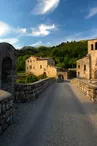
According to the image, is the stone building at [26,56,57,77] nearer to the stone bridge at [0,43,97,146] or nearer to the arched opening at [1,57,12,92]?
the arched opening at [1,57,12,92]

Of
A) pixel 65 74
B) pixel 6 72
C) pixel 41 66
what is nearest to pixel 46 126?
pixel 6 72

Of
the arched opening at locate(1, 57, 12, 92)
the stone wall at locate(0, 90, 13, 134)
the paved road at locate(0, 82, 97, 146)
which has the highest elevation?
the arched opening at locate(1, 57, 12, 92)

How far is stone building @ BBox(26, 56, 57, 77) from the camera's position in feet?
A: 221

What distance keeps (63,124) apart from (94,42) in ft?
150

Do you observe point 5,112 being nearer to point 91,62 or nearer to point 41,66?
point 91,62

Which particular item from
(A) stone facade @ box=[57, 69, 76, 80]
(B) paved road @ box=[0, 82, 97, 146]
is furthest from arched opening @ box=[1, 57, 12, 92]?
(A) stone facade @ box=[57, 69, 76, 80]

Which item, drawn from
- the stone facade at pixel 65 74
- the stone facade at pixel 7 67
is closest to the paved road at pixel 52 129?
the stone facade at pixel 7 67

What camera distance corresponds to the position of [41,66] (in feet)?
239

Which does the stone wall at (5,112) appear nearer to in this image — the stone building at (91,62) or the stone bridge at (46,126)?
the stone bridge at (46,126)

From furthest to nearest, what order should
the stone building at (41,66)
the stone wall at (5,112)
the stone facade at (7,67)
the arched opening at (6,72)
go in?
the stone building at (41,66)
the arched opening at (6,72)
the stone facade at (7,67)
the stone wall at (5,112)

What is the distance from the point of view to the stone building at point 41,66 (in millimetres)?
67488

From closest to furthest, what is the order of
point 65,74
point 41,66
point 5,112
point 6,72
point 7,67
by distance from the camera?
point 5,112 → point 6,72 → point 7,67 → point 65,74 → point 41,66

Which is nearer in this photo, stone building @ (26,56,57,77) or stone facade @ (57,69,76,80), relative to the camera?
stone facade @ (57,69,76,80)

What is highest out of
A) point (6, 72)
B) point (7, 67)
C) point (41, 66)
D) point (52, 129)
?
point (41, 66)
